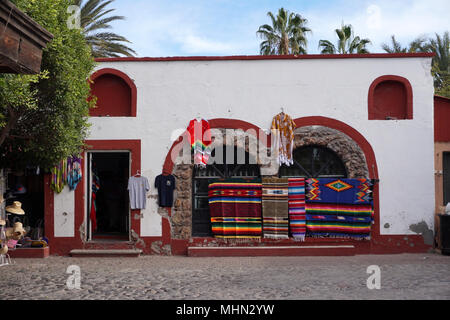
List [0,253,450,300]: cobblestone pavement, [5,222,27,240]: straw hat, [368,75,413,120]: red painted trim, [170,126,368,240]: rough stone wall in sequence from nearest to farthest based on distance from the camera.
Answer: [0,253,450,300]: cobblestone pavement
[5,222,27,240]: straw hat
[170,126,368,240]: rough stone wall
[368,75,413,120]: red painted trim

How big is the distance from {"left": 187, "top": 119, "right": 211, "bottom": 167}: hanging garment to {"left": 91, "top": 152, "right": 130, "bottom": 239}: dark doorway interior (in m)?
3.28

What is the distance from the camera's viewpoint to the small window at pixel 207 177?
38.2 ft

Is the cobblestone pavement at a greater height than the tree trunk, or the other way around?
the tree trunk

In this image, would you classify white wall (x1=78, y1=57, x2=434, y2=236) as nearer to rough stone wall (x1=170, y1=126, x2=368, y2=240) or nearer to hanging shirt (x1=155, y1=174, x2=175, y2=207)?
hanging shirt (x1=155, y1=174, x2=175, y2=207)

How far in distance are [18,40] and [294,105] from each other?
7.95 meters

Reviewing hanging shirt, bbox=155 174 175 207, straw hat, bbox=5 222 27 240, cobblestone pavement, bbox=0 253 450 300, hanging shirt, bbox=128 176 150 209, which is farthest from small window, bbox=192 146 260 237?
straw hat, bbox=5 222 27 240

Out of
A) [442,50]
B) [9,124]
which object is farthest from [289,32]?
[9,124]

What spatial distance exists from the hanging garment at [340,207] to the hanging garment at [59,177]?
5.79 metres

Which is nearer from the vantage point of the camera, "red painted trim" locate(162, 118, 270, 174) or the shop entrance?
"red painted trim" locate(162, 118, 270, 174)

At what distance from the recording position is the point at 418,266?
949cm

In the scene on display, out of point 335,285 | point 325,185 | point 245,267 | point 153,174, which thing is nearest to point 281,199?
point 325,185

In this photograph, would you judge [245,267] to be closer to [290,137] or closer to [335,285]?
[335,285]

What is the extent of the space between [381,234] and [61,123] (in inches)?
302

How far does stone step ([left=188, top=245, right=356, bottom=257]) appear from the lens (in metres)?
11.2
